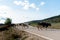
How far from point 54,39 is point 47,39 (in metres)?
0.59

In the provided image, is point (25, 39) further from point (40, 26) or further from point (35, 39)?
point (40, 26)

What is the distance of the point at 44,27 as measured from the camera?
4138 cm

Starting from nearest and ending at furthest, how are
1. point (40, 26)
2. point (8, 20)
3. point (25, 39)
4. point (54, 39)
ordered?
point (54, 39) < point (25, 39) < point (40, 26) < point (8, 20)

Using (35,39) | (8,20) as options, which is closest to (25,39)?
(35,39)

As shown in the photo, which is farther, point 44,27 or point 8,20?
point 8,20

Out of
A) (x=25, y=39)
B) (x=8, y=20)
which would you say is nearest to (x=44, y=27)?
(x=25, y=39)

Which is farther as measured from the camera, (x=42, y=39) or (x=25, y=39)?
(x=25, y=39)

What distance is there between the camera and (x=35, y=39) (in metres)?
19.7

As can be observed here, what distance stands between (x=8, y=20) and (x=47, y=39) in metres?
90.2

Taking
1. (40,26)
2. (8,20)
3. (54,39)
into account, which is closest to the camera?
(54,39)

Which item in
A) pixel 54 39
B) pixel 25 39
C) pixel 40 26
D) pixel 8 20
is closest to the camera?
pixel 54 39

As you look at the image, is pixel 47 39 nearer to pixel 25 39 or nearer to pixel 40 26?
pixel 25 39

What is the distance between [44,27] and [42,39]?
2162 centimetres

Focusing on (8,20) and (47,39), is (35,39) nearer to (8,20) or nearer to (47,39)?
(47,39)
